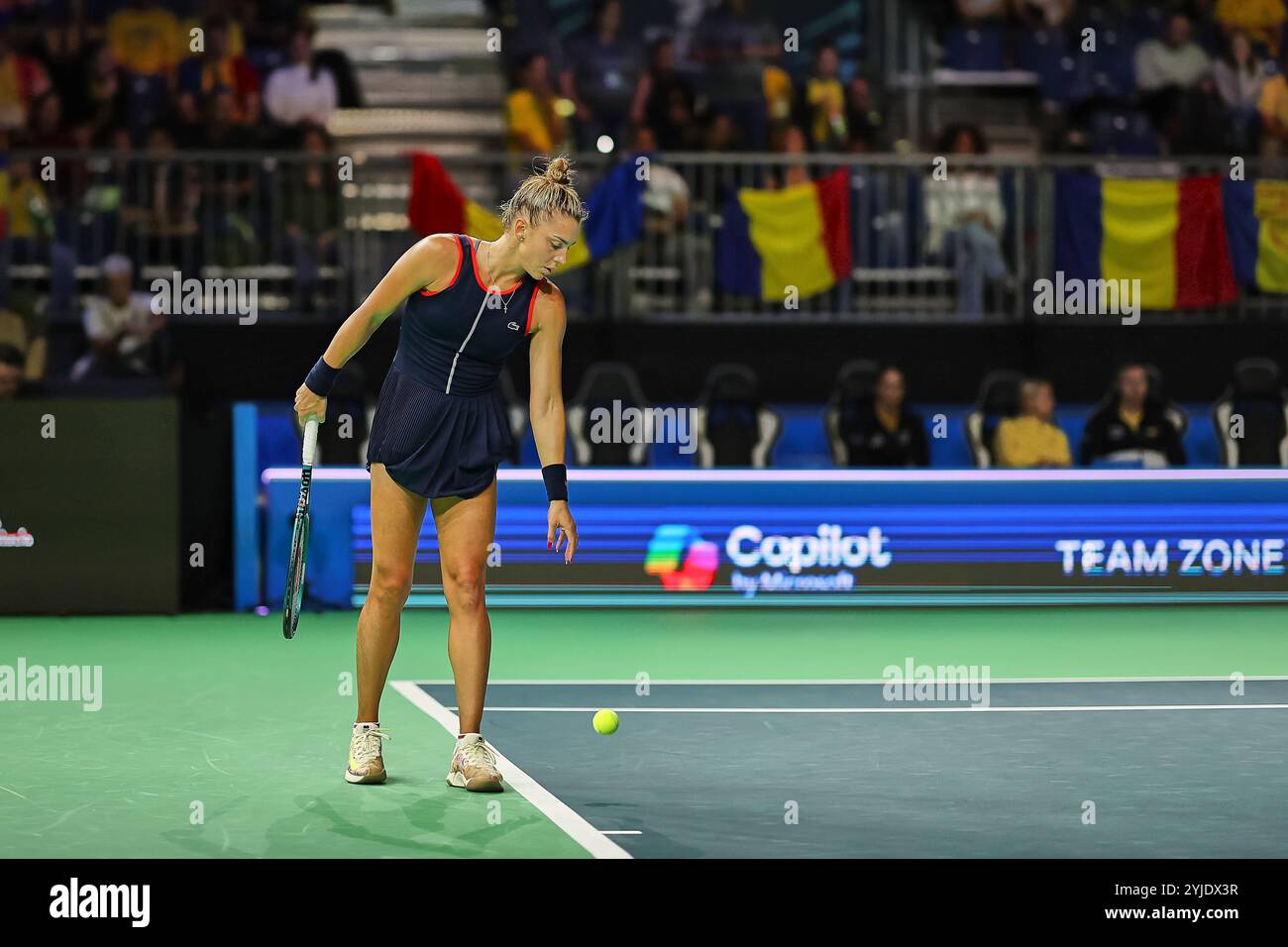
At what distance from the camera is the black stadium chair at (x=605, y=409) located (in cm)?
1591

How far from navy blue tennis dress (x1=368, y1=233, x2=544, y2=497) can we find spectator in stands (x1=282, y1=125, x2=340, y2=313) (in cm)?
998

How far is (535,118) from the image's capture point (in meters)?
18.7

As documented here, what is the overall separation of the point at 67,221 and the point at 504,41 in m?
5.72

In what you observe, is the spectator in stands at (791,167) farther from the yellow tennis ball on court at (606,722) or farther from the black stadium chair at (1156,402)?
the yellow tennis ball on court at (606,722)

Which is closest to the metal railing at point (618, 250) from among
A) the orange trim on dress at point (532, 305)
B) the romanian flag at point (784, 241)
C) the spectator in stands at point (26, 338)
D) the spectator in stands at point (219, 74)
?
the romanian flag at point (784, 241)

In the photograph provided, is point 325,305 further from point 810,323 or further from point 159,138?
point 810,323

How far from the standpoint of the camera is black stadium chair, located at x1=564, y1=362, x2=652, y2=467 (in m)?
15.9

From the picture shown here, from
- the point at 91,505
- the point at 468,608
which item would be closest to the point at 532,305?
the point at 468,608

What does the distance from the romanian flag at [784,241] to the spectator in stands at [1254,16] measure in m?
5.72

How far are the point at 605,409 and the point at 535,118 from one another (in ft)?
12.4

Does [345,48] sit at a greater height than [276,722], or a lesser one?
greater

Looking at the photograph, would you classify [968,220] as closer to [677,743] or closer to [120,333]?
[120,333]

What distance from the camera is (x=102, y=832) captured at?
6.68m
